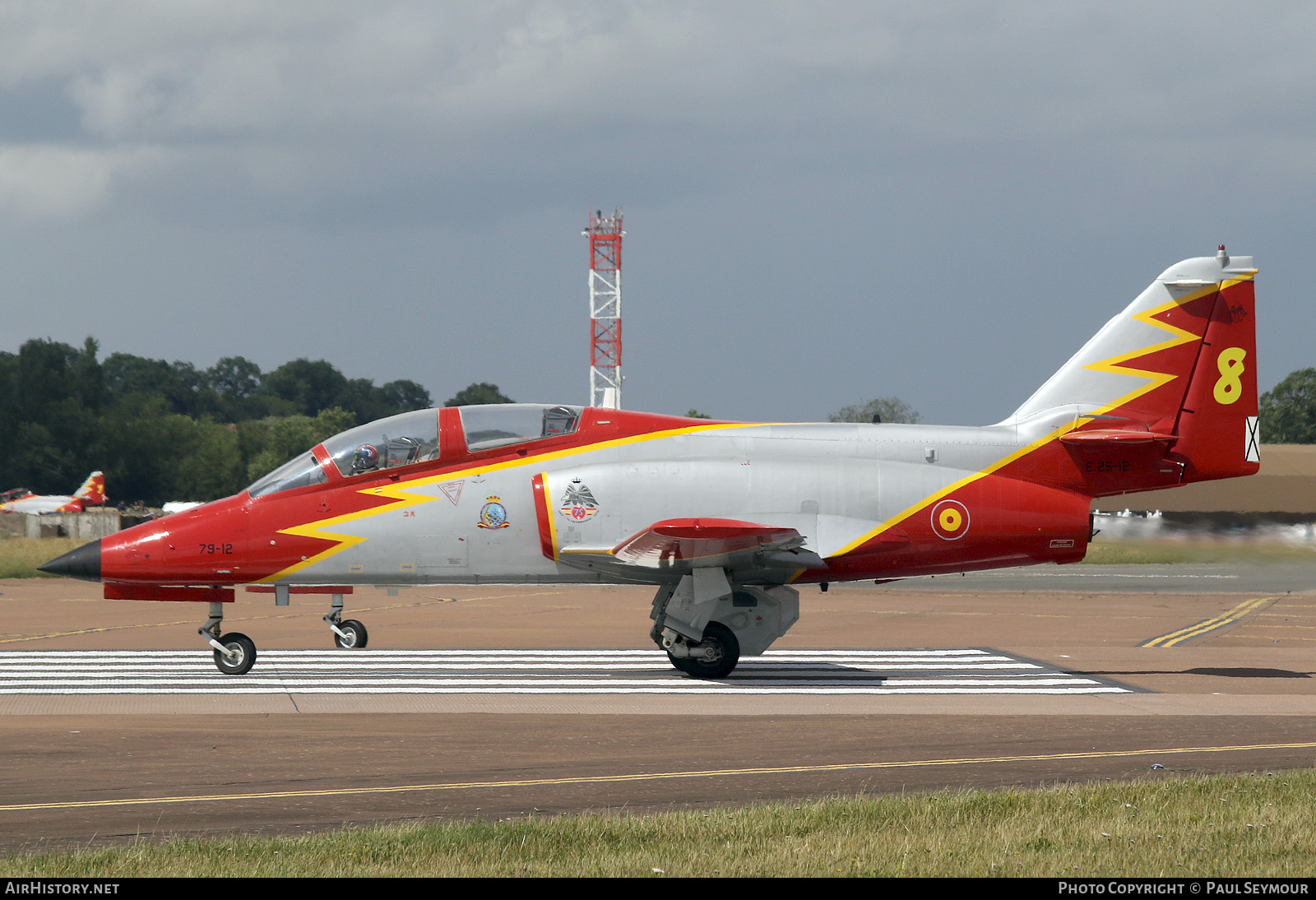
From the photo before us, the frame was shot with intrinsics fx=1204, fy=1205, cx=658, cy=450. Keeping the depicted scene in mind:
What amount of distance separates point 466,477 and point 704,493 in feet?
9.98

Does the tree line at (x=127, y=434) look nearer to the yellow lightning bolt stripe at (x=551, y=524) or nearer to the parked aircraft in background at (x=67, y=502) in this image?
the parked aircraft in background at (x=67, y=502)

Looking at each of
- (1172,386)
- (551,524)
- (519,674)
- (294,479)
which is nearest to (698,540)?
(551,524)

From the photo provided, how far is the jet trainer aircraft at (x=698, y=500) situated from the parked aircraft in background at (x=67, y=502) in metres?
53.2

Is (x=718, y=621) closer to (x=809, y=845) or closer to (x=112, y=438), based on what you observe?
(x=809, y=845)

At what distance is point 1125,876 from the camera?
261 inches

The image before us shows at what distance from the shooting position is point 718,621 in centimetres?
1549

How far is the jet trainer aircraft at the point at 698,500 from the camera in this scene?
15094 mm

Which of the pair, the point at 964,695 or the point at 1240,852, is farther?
the point at 964,695

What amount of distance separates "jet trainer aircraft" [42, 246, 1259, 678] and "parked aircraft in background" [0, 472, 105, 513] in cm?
5319

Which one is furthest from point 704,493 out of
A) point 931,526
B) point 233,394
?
point 233,394

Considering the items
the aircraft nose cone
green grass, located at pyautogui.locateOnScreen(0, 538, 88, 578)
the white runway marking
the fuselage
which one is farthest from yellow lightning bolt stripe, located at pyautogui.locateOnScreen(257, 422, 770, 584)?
green grass, located at pyautogui.locateOnScreen(0, 538, 88, 578)

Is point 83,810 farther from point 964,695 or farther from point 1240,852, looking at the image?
point 964,695

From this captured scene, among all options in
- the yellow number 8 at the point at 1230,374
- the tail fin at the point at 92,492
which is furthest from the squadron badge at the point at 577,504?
the tail fin at the point at 92,492

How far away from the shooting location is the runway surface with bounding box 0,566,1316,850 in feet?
29.5
